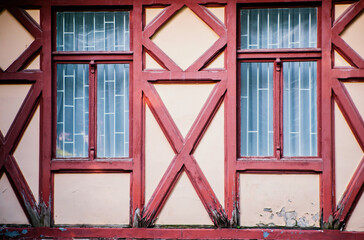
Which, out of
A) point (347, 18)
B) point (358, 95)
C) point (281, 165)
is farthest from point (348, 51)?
point (281, 165)

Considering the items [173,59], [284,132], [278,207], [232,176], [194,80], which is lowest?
[278,207]

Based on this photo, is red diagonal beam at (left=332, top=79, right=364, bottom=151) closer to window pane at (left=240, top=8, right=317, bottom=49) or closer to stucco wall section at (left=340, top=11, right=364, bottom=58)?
stucco wall section at (left=340, top=11, right=364, bottom=58)

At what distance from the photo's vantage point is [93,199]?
15.1 feet

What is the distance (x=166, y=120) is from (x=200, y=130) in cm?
46

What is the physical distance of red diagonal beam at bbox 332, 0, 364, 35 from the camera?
4477 mm

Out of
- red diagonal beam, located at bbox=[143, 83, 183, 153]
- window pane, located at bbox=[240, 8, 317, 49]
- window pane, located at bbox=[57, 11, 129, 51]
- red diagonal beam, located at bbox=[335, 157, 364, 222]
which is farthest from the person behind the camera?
window pane, located at bbox=[57, 11, 129, 51]

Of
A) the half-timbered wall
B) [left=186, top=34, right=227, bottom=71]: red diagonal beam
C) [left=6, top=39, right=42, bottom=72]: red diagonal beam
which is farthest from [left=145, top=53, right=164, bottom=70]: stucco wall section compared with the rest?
[left=6, top=39, right=42, bottom=72]: red diagonal beam

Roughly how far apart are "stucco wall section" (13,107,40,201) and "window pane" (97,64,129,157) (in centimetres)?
81

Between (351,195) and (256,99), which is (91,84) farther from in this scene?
(351,195)

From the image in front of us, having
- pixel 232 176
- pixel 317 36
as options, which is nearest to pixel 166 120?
pixel 232 176

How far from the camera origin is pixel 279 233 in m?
4.47

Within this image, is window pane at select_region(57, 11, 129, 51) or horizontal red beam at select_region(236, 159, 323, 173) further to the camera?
window pane at select_region(57, 11, 129, 51)

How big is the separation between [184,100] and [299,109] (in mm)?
1526

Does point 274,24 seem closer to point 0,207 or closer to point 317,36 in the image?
point 317,36
